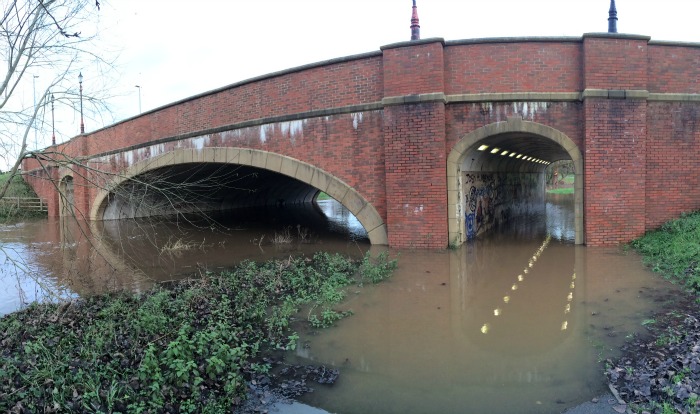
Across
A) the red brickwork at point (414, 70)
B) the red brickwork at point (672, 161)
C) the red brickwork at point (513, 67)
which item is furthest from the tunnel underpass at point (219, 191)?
the red brickwork at point (672, 161)

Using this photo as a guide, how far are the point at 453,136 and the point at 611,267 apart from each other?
4141mm

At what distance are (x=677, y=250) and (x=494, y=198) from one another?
251 inches

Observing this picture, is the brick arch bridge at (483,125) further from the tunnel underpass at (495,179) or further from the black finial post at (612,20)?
the black finial post at (612,20)

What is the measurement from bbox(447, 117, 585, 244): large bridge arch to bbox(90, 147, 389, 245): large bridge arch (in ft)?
5.40

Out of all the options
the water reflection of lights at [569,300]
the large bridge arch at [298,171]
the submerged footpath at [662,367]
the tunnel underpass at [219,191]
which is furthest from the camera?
the tunnel underpass at [219,191]

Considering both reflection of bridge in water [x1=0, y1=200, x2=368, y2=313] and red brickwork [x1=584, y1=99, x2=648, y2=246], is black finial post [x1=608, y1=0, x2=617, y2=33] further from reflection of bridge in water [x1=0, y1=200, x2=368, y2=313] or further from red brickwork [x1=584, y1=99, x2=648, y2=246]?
reflection of bridge in water [x1=0, y1=200, x2=368, y2=313]

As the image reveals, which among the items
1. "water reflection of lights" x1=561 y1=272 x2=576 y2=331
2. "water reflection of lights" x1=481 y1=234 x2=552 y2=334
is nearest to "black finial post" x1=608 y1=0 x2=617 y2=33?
"water reflection of lights" x1=481 y1=234 x2=552 y2=334

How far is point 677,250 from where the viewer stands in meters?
7.70

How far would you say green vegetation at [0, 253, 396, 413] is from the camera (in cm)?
349

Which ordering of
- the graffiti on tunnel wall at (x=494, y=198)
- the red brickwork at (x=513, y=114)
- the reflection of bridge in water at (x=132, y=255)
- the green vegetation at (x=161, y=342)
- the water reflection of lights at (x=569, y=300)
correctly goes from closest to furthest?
the green vegetation at (x=161, y=342), the water reflection of lights at (x=569, y=300), the reflection of bridge in water at (x=132, y=255), the red brickwork at (x=513, y=114), the graffiti on tunnel wall at (x=494, y=198)

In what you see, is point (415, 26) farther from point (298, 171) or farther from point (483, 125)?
point (298, 171)

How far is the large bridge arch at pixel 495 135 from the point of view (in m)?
9.64

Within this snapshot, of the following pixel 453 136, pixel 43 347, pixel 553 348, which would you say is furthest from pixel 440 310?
pixel 453 136

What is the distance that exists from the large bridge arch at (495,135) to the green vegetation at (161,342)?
318cm
